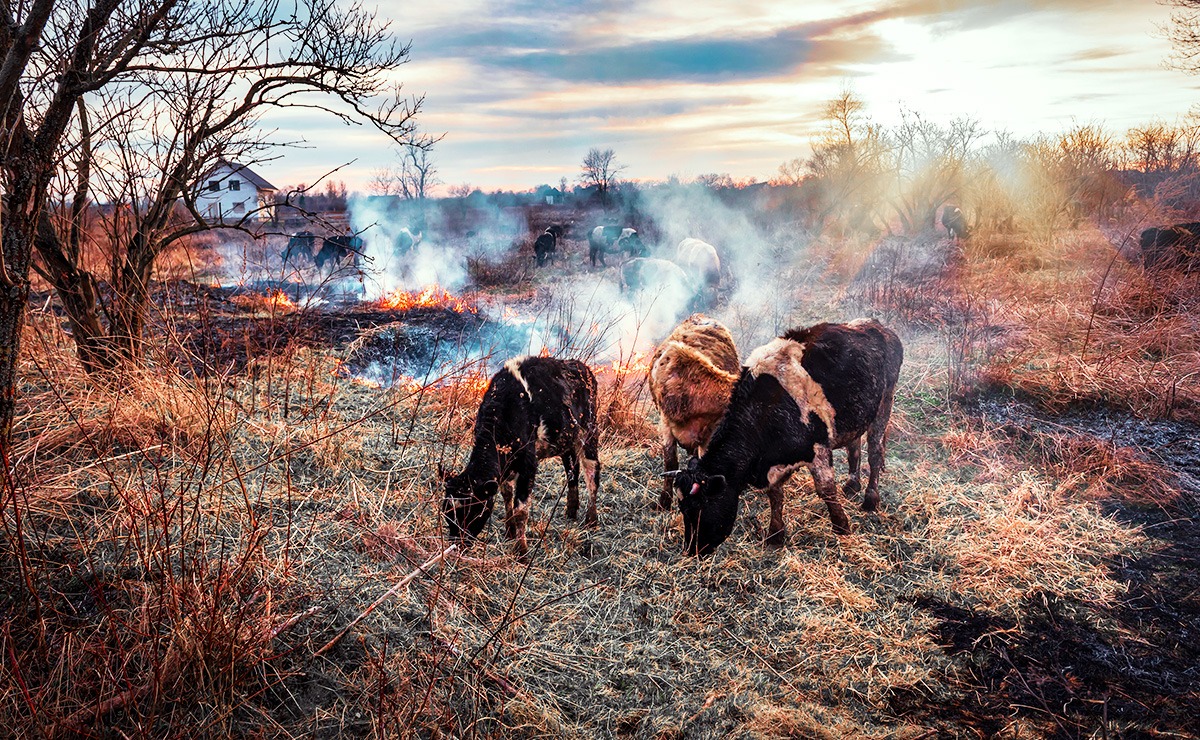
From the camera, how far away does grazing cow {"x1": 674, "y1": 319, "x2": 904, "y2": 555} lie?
507cm

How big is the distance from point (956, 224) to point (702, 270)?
12.8 metres

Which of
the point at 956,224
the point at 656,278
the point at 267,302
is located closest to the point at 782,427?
the point at 267,302

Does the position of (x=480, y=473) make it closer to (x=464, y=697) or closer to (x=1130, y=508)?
(x=464, y=697)

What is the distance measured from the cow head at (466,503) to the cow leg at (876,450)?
3.69 meters

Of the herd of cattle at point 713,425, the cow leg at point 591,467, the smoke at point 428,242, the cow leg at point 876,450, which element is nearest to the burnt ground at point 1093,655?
the cow leg at point 876,450

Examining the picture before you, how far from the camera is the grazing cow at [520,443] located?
15.4 ft

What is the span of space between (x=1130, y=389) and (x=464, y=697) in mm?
8911

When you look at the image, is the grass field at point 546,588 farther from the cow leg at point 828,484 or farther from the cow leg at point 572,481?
the cow leg at point 572,481

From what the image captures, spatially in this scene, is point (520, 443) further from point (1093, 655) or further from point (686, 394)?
point (1093, 655)

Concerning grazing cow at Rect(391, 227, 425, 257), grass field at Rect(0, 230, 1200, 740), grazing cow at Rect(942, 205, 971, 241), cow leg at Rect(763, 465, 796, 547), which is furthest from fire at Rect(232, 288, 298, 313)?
grazing cow at Rect(942, 205, 971, 241)

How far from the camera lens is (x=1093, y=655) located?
4188 mm

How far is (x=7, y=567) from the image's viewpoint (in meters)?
3.60

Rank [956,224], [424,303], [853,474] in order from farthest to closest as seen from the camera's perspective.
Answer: [956,224], [424,303], [853,474]

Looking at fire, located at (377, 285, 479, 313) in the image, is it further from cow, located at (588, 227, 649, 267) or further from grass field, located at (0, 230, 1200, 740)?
cow, located at (588, 227, 649, 267)
